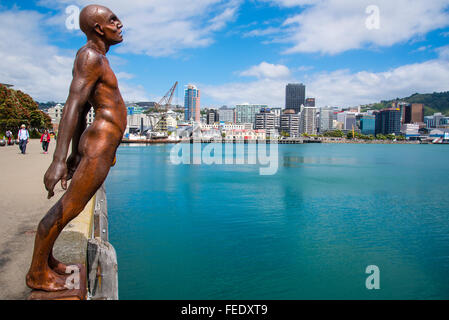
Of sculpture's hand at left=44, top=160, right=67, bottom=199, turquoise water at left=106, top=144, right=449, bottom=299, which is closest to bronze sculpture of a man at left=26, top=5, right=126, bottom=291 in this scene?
sculpture's hand at left=44, top=160, right=67, bottom=199

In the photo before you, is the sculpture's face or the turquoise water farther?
the turquoise water

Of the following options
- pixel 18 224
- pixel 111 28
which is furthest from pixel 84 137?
pixel 18 224

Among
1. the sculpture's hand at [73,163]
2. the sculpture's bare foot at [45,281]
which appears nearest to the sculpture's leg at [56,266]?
the sculpture's bare foot at [45,281]

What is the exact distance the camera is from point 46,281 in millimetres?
3164

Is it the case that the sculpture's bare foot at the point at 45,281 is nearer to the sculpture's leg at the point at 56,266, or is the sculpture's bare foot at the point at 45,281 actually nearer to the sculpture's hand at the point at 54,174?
the sculpture's leg at the point at 56,266

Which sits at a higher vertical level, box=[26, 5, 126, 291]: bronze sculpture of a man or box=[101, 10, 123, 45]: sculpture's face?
box=[101, 10, 123, 45]: sculpture's face

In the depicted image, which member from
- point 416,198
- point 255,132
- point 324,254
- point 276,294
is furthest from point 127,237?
point 255,132

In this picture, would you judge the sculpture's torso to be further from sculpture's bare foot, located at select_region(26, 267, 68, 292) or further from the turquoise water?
the turquoise water

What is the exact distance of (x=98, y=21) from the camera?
3.43 meters

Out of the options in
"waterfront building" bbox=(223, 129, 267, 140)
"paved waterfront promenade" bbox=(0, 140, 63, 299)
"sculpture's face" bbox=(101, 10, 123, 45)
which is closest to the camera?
"sculpture's face" bbox=(101, 10, 123, 45)

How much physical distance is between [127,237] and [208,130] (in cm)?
17823

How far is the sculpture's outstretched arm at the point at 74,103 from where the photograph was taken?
309 cm

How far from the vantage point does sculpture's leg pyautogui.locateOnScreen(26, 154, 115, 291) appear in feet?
10.1
